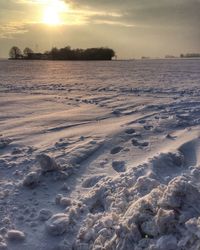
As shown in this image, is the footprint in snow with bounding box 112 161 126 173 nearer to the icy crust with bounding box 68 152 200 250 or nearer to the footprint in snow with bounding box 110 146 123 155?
the footprint in snow with bounding box 110 146 123 155

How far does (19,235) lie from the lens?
269 centimetres

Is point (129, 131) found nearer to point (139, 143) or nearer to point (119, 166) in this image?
point (139, 143)

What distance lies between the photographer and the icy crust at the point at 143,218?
224 cm

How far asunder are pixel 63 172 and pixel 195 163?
50.8 inches

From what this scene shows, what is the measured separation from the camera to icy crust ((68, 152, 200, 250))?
2236 mm

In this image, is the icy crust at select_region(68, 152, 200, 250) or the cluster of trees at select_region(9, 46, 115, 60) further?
the cluster of trees at select_region(9, 46, 115, 60)

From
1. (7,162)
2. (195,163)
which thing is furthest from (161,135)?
(7,162)

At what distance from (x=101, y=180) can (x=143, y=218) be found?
1041 mm

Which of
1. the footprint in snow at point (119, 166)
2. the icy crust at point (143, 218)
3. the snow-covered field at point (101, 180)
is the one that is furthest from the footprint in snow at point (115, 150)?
the icy crust at point (143, 218)

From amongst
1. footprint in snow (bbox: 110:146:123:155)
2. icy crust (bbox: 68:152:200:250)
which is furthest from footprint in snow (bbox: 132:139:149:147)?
icy crust (bbox: 68:152:200:250)

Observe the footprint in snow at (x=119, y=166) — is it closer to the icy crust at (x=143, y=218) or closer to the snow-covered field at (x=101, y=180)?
the snow-covered field at (x=101, y=180)

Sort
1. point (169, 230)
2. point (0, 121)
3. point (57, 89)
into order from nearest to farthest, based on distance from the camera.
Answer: point (169, 230), point (0, 121), point (57, 89)

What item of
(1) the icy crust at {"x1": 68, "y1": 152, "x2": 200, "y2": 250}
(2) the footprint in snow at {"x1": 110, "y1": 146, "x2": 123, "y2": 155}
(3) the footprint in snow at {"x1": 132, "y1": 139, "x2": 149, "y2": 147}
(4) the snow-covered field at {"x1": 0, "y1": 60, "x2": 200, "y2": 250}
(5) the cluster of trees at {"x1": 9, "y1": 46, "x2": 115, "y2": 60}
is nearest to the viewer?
(1) the icy crust at {"x1": 68, "y1": 152, "x2": 200, "y2": 250}

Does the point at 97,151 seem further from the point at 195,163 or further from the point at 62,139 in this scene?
the point at 195,163
